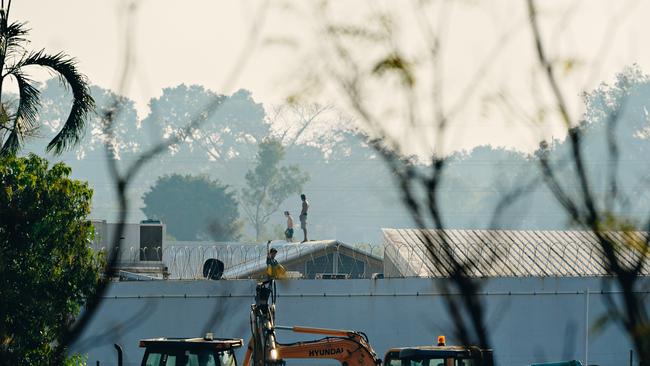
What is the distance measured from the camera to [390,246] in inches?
1519

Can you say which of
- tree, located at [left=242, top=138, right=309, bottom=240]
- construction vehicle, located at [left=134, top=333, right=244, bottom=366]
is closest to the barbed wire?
construction vehicle, located at [left=134, top=333, right=244, bottom=366]

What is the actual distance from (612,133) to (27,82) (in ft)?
51.1

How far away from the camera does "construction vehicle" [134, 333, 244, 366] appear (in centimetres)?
2125

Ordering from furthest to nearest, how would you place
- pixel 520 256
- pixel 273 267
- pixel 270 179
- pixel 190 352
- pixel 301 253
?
pixel 270 179
pixel 301 253
pixel 520 256
pixel 273 267
pixel 190 352

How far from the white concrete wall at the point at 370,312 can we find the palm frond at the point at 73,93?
12.8 m

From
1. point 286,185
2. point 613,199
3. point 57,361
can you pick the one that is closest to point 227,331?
point 57,361

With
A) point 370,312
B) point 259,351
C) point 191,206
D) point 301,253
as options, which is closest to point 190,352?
point 259,351

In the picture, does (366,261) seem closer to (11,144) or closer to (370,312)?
(370,312)

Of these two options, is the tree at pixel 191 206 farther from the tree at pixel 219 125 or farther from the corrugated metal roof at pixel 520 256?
the tree at pixel 219 125

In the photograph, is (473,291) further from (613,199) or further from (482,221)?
(482,221)

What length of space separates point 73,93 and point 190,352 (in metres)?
5.19

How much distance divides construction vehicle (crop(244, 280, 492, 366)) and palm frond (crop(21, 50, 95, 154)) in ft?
14.3

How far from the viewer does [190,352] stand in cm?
2148

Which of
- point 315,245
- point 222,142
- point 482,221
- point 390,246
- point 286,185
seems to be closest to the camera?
point 390,246
